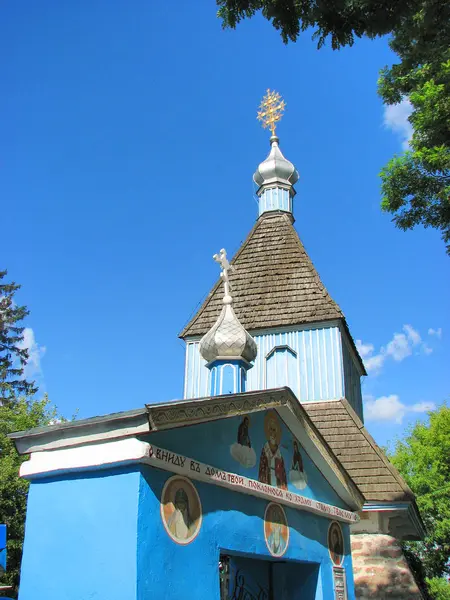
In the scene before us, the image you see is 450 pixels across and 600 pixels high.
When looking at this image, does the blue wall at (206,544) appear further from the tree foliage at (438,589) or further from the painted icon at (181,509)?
the tree foliage at (438,589)

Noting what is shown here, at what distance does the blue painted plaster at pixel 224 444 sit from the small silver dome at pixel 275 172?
12.8 meters

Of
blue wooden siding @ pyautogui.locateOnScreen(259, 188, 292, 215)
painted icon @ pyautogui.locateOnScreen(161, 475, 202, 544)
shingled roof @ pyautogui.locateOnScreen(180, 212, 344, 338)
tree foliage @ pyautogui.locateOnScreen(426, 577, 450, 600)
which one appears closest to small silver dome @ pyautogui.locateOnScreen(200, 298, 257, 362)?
painted icon @ pyautogui.locateOnScreen(161, 475, 202, 544)

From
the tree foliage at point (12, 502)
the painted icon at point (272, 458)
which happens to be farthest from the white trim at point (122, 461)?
the tree foliage at point (12, 502)

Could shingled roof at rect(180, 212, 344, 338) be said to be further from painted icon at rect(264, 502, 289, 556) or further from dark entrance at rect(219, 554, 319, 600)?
painted icon at rect(264, 502, 289, 556)

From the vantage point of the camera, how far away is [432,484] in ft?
89.1

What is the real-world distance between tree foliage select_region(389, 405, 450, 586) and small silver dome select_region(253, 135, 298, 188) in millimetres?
15460

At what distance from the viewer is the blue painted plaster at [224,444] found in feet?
18.7

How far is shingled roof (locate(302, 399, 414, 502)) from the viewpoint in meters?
10.5

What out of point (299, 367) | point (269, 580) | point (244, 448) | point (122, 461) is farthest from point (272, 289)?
point (122, 461)

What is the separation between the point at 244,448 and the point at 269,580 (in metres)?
2.68

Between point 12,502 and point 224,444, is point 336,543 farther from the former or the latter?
point 12,502

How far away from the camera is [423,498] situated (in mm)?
26672

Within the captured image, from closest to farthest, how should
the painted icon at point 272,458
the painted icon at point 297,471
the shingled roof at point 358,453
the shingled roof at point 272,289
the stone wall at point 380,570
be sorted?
1. the painted icon at point 272,458
2. the painted icon at point 297,471
3. the stone wall at point 380,570
4. the shingled roof at point 358,453
5. the shingled roof at point 272,289

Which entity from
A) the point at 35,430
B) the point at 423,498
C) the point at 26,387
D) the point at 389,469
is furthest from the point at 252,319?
the point at 26,387
